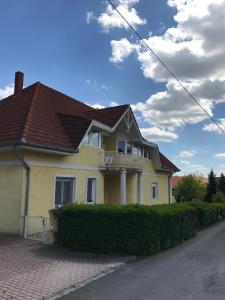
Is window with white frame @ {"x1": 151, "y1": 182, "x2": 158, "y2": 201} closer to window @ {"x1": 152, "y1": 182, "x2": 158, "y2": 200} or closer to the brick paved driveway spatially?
window @ {"x1": 152, "y1": 182, "x2": 158, "y2": 200}

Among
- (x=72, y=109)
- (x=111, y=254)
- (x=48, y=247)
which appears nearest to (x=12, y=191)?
(x=48, y=247)

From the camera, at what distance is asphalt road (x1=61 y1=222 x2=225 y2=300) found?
703 centimetres

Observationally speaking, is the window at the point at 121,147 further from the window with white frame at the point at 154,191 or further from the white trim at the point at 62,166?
the window with white frame at the point at 154,191

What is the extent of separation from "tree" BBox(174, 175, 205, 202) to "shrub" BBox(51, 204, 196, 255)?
1692 inches

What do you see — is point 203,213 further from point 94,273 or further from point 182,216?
point 94,273

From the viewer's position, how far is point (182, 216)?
48.4 ft

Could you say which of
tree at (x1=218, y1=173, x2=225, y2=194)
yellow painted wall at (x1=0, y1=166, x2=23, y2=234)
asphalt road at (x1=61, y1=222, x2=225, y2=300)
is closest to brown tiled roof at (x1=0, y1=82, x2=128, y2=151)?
yellow painted wall at (x1=0, y1=166, x2=23, y2=234)

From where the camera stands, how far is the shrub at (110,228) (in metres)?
11.1

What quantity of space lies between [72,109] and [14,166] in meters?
8.79

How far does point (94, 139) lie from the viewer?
67.2 ft

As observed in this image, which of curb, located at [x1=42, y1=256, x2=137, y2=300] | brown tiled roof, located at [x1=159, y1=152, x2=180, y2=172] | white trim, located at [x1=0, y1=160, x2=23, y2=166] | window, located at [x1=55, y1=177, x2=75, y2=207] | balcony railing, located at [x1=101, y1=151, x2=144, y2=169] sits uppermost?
brown tiled roof, located at [x1=159, y1=152, x2=180, y2=172]

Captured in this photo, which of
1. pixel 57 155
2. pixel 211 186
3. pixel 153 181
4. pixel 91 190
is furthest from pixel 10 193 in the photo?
pixel 211 186

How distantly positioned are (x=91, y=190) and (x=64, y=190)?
2.99 m

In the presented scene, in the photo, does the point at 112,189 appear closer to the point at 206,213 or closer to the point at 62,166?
the point at 206,213
